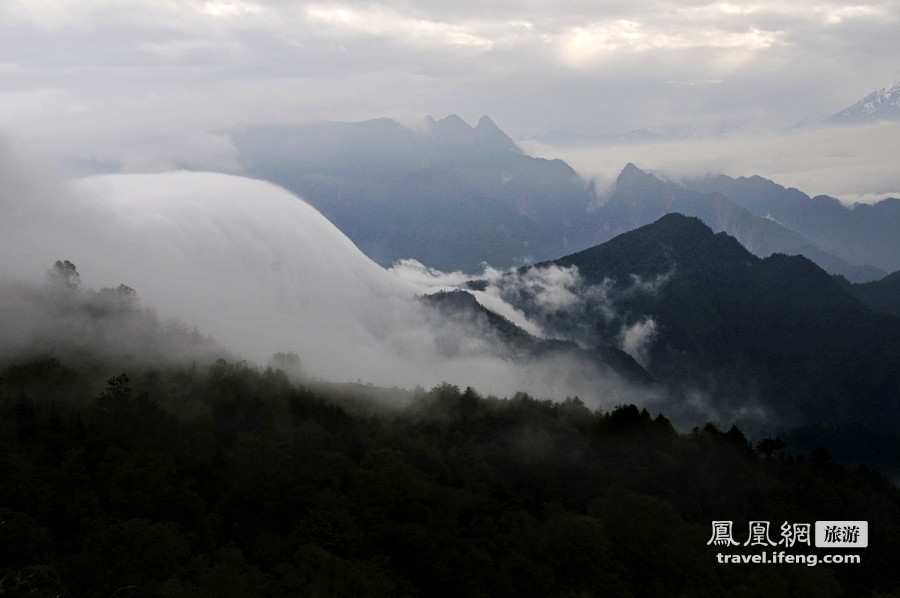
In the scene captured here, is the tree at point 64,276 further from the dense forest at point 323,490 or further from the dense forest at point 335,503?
the dense forest at point 335,503

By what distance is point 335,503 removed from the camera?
10988 cm

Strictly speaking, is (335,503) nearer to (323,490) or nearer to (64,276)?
(323,490)

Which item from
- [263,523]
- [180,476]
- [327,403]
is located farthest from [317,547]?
[327,403]

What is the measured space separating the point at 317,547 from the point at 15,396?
1989 inches

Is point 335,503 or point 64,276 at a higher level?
point 64,276

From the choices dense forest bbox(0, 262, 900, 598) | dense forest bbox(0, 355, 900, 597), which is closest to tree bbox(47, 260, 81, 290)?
dense forest bbox(0, 262, 900, 598)

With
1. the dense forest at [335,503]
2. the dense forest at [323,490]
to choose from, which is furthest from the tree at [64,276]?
the dense forest at [335,503]

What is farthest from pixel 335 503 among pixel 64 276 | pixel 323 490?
pixel 64 276

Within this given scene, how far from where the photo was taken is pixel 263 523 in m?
107

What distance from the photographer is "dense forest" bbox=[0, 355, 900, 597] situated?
87.0 metres

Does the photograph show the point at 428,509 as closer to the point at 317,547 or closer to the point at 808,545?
the point at 317,547

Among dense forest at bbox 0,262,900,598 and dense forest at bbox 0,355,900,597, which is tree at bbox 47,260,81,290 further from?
dense forest at bbox 0,355,900,597

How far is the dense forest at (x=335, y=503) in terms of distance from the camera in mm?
87000

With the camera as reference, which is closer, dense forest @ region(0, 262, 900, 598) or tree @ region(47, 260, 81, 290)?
dense forest @ region(0, 262, 900, 598)
